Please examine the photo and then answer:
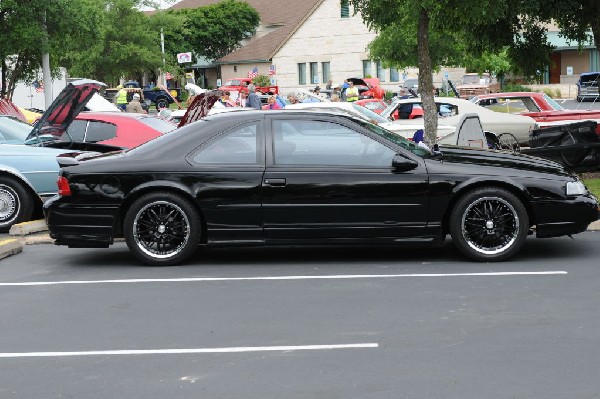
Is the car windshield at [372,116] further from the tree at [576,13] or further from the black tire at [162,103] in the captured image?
the black tire at [162,103]

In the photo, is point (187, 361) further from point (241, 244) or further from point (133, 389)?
point (241, 244)

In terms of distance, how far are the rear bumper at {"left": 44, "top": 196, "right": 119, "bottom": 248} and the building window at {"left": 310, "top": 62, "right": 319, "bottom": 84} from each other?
6705 cm

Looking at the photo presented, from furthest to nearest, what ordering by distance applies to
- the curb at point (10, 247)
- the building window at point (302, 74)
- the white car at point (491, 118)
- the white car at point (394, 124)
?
the building window at point (302, 74)
the white car at point (491, 118)
the white car at point (394, 124)
the curb at point (10, 247)

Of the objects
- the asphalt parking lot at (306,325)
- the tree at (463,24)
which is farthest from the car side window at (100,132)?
the tree at (463,24)

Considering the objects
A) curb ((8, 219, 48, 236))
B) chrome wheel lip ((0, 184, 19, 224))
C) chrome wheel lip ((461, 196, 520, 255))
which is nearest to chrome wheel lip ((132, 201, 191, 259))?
chrome wheel lip ((461, 196, 520, 255))

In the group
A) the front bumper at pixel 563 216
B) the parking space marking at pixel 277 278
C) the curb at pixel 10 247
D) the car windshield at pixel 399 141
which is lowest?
the parking space marking at pixel 277 278

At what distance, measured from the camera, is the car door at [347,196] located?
9.84m

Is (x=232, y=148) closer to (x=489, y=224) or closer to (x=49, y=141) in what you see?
(x=489, y=224)

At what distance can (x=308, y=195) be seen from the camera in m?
9.86

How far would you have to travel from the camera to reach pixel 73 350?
6996mm

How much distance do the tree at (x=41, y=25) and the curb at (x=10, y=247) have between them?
17.9m

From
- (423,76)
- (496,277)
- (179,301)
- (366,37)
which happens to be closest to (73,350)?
(179,301)

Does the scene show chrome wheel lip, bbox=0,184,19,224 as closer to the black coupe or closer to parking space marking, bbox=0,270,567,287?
the black coupe

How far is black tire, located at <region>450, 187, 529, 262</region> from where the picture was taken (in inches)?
386
